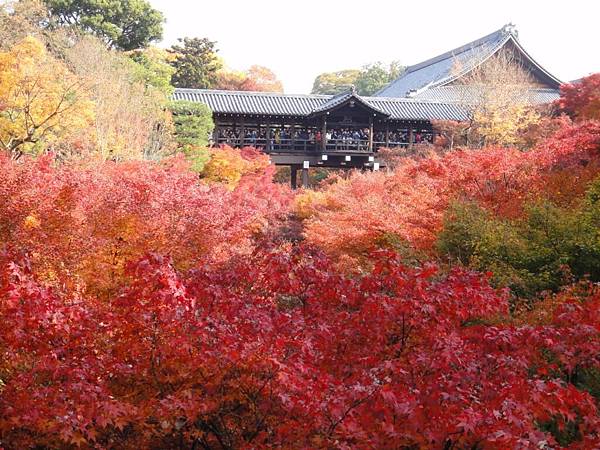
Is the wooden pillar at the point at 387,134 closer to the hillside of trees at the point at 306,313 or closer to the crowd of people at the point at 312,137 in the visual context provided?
the crowd of people at the point at 312,137

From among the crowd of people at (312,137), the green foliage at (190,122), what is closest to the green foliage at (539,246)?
the green foliage at (190,122)

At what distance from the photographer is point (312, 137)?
32.4 m

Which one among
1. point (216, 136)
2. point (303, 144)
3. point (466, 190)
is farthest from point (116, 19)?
point (466, 190)

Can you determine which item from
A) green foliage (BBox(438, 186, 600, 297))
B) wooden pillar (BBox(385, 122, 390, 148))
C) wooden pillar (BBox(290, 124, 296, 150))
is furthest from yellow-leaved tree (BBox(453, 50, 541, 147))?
green foliage (BBox(438, 186, 600, 297))

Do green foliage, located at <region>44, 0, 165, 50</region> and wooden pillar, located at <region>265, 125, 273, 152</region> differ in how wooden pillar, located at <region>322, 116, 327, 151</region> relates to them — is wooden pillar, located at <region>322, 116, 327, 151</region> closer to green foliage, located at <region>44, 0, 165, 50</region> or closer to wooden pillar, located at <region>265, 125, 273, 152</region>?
wooden pillar, located at <region>265, 125, 273, 152</region>

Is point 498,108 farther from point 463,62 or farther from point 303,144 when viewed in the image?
point 463,62

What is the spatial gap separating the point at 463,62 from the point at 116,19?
65.4 feet

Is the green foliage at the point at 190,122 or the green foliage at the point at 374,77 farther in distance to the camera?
the green foliage at the point at 374,77

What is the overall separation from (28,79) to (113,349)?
1391 cm

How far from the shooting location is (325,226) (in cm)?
1422

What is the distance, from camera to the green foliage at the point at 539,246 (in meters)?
9.53

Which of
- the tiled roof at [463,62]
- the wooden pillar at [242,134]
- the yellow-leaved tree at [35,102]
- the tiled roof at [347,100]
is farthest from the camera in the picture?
the tiled roof at [463,62]

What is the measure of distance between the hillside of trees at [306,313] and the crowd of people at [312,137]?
14331 millimetres

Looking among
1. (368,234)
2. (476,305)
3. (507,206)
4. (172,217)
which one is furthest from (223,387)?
(507,206)
